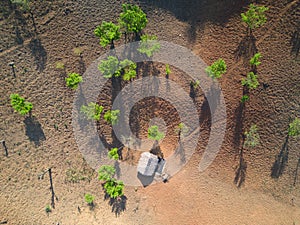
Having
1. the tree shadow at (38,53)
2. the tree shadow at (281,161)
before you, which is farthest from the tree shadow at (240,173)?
the tree shadow at (38,53)

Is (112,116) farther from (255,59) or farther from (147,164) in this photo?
(255,59)

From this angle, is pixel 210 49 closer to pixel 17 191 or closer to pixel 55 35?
pixel 55 35

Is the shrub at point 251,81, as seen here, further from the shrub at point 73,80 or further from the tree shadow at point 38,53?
the tree shadow at point 38,53

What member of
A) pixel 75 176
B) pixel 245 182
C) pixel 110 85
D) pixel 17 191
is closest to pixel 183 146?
pixel 245 182

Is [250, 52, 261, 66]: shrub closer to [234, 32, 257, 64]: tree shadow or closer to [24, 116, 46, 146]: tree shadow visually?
[234, 32, 257, 64]: tree shadow

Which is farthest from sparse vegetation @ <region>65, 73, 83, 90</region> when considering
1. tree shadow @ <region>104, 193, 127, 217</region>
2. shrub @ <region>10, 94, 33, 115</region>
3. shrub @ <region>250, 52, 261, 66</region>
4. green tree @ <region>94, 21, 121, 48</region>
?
shrub @ <region>250, 52, 261, 66</region>

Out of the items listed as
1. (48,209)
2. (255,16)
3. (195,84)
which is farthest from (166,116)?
(48,209)
